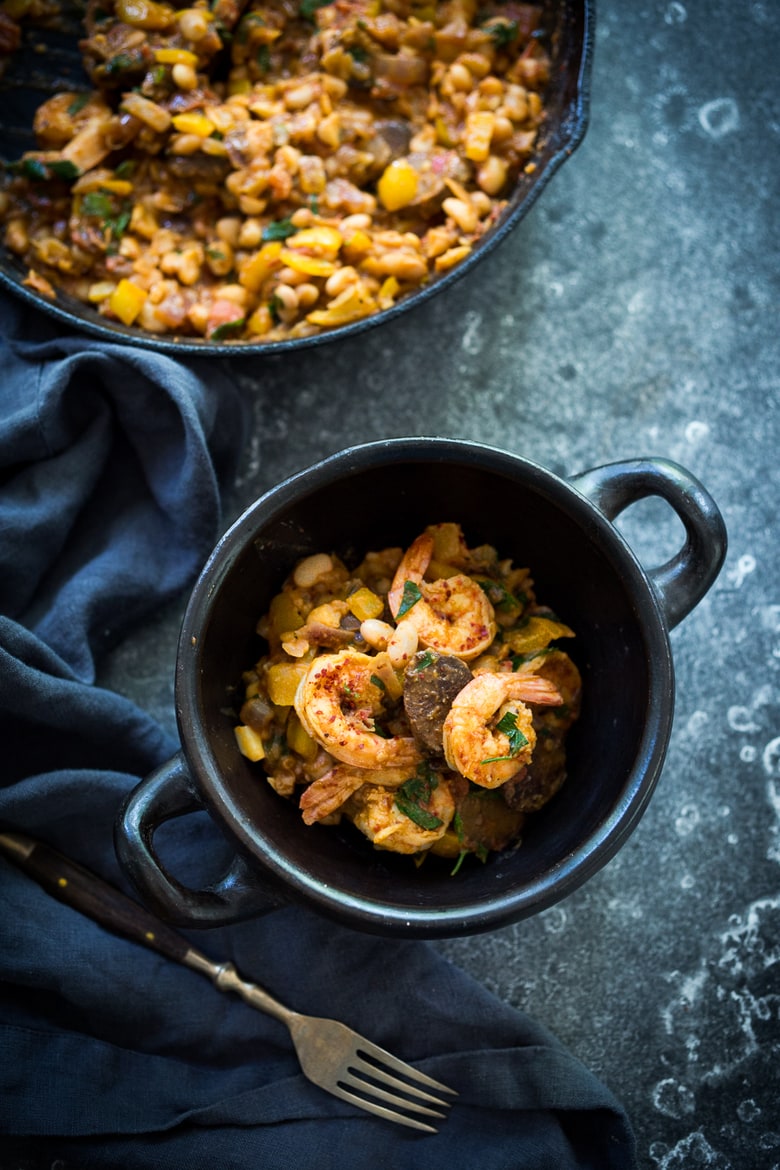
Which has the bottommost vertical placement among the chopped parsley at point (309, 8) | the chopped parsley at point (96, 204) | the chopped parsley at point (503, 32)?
the chopped parsley at point (96, 204)

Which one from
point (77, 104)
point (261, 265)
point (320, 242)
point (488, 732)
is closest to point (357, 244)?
point (320, 242)

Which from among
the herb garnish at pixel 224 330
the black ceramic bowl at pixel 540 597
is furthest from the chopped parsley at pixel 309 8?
the black ceramic bowl at pixel 540 597

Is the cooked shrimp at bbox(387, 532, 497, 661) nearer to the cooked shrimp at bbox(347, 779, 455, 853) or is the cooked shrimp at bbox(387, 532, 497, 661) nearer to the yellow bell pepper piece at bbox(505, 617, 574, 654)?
the yellow bell pepper piece at bbox(505, 617, 574, 654)

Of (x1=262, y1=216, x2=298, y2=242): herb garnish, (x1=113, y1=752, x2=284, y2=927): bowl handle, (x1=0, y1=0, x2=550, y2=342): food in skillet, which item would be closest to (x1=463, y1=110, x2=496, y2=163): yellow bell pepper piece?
(x1=0, y1=0, x2=550, y2=342): food in skillet

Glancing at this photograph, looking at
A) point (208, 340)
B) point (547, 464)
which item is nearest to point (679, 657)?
point (547, 464)

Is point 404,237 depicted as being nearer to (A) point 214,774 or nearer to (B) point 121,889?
(A) point 214,774

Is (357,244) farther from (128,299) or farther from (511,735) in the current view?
(511,735)

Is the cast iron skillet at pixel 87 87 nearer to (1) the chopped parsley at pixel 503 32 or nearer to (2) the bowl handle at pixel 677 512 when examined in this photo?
(1) the chopped parsley at pixel 503 32
